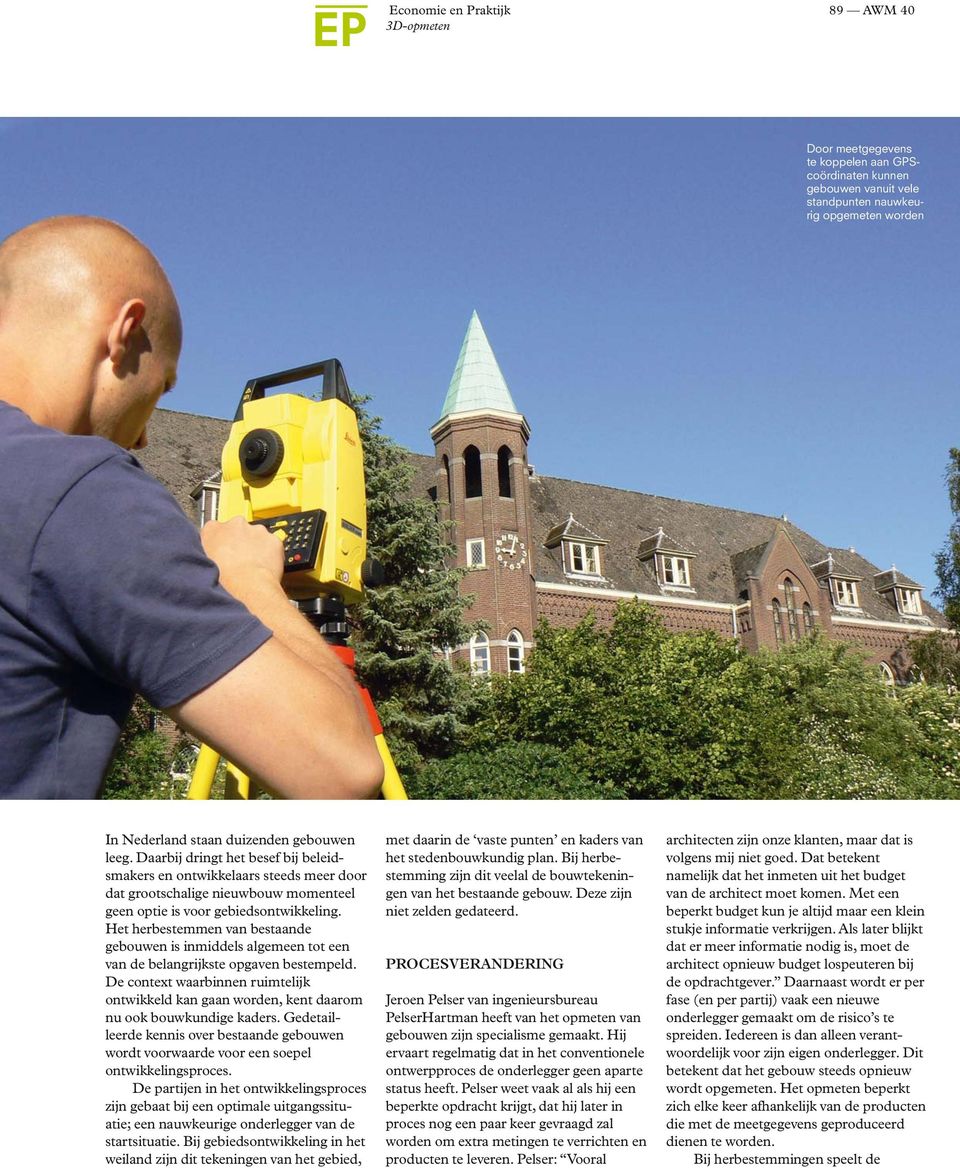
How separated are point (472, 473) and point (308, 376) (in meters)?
25.7

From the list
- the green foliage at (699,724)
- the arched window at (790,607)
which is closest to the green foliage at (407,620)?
the green foliage at (699,724)

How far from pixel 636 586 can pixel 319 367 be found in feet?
96.7

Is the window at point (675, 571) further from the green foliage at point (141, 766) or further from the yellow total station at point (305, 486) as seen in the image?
the yellow total station at point (305, 486)

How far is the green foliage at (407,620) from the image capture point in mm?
16250

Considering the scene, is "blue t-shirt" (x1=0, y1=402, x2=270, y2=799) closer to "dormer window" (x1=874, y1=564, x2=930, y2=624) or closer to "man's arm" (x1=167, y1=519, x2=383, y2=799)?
"man's arm" (x1=167, y1=519, x2=383, y2=799)

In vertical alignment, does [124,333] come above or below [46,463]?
above

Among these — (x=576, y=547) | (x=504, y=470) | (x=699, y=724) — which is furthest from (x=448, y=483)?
(x=699, y=724)

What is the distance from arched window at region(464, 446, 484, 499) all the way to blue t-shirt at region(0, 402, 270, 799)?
87.4 ft

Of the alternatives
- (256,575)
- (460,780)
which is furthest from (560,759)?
(256,575)

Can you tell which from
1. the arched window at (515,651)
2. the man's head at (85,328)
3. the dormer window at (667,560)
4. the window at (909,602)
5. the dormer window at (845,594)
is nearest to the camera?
the man's head at (85,328)

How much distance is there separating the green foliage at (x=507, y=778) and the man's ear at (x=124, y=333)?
1062 centimetres

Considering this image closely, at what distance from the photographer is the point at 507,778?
12422mm

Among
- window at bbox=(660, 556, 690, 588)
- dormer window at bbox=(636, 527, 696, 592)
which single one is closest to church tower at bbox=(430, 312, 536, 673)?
dormer window at bbox=(636, 527, 696, 592)

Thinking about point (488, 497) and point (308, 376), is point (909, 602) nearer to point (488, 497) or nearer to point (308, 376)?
point (488, 497)
